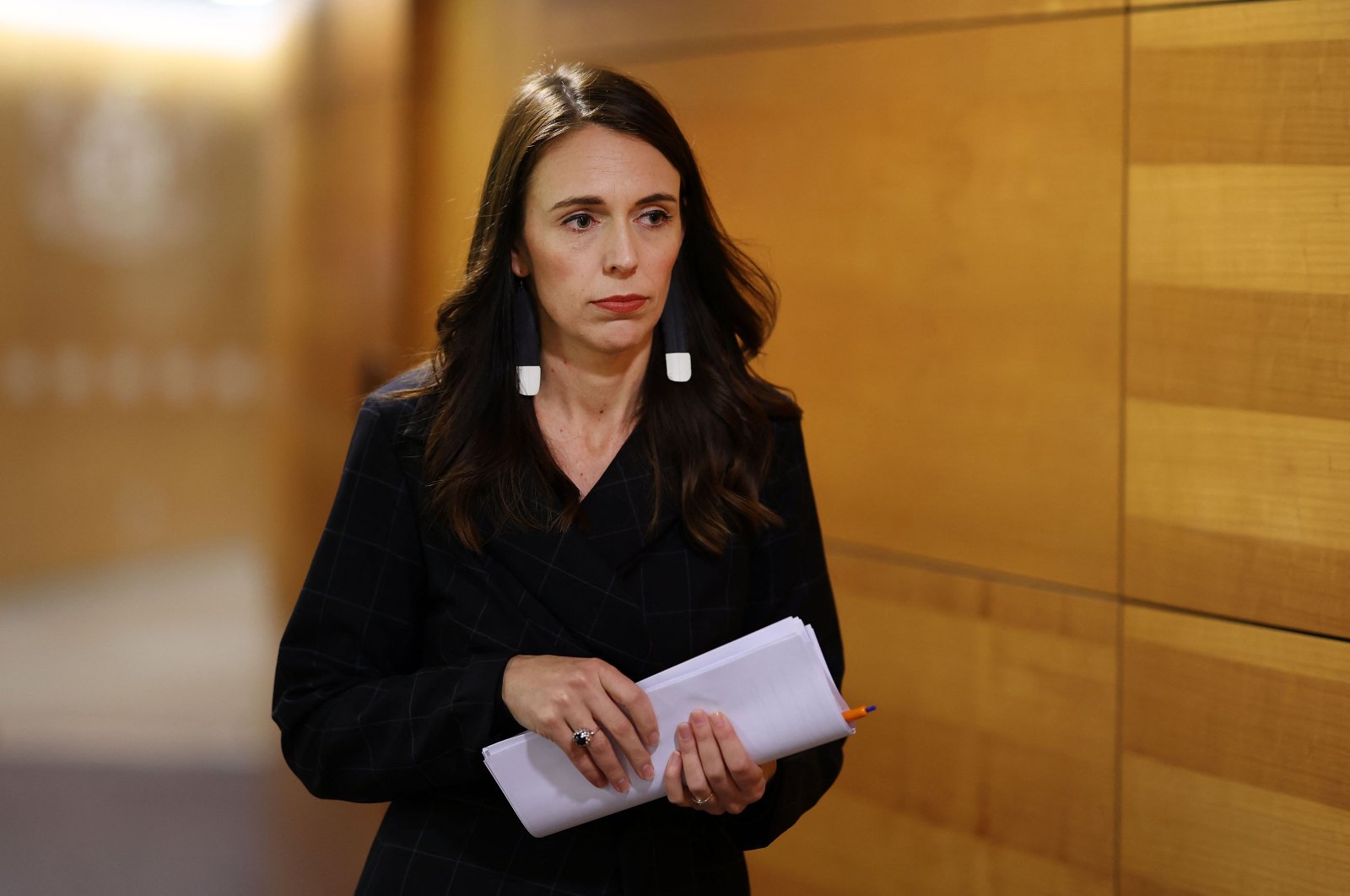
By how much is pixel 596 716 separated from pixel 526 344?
0.57m

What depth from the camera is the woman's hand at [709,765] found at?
1.54 metres

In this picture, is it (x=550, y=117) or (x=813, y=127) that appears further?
(x=813, y=127)

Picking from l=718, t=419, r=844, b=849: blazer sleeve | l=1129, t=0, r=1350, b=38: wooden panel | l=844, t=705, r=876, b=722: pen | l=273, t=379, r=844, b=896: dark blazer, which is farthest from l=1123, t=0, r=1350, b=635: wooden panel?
l=844, t=705, r=876, b=722: pen

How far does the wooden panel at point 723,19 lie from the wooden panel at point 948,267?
0.17ft

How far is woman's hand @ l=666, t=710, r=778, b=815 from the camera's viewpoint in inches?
60.5

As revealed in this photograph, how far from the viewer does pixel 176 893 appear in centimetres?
405

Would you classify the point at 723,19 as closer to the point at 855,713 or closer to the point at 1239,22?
the point at 1239,22

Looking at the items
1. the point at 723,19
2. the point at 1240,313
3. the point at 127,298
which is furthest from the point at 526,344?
the point at 127,298

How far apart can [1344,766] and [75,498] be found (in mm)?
4988

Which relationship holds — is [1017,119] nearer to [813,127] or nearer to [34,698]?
[813,127]

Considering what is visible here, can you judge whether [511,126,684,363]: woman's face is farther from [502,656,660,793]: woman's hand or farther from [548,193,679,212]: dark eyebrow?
[502,656,660,793]: woman's hand

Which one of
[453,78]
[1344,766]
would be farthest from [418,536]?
[453,78]

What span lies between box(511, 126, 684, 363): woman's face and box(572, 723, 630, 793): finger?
531 millimetres

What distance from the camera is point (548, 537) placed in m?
1.77
